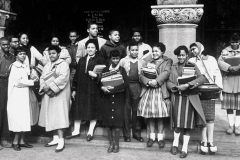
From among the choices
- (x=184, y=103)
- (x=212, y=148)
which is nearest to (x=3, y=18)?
(x=184, y=103)

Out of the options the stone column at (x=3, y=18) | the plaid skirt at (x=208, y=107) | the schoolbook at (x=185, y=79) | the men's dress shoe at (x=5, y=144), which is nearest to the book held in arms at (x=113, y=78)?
the schoolbook at (x=185, y=79)

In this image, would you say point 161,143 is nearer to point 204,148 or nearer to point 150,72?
point 204,148

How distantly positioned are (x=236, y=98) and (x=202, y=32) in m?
2.78

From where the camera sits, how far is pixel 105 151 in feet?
19.8

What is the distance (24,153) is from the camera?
599cm

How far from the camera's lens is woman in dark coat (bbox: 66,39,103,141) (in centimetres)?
641

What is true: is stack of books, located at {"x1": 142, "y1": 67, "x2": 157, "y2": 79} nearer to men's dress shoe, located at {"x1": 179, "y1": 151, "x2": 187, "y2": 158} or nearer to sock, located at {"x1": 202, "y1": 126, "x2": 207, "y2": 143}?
sock, located at {"x1": 202, "y1": 126, "x2": 207, "y2": 143}

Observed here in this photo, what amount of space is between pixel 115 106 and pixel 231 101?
7.41 ft

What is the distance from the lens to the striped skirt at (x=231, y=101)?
6.81 m

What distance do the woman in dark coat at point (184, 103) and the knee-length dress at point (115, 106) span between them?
0.76 metres

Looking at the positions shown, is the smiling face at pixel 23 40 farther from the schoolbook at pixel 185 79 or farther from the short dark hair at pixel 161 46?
the schoolbook at pixel 185 79

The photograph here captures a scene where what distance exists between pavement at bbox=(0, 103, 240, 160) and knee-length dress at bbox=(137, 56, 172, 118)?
57cm

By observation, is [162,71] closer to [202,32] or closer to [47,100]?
[47,100]

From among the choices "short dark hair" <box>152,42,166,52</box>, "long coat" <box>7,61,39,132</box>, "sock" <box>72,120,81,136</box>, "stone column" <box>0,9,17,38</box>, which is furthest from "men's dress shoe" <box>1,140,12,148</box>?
"short dark hair" <box>152,42,166,52</box>
